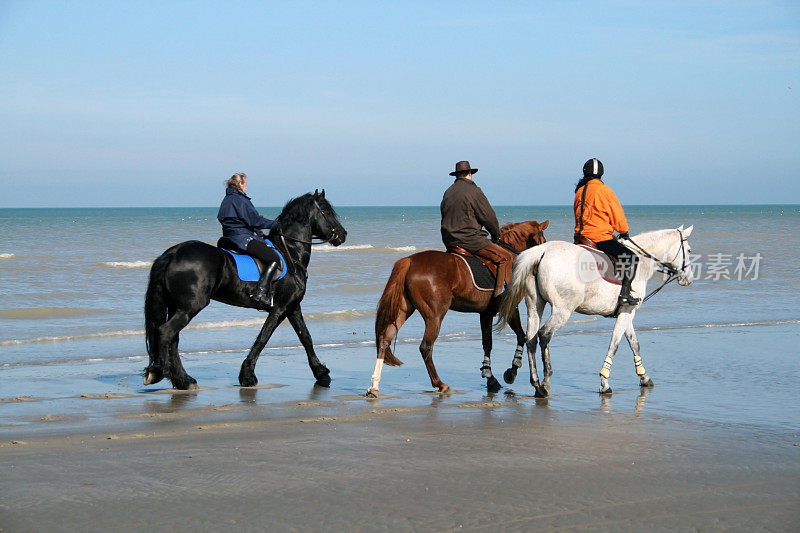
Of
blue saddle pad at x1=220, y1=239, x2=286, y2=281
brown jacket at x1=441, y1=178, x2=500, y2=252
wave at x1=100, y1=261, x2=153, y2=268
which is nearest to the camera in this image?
brown jacket at x1=441, y1=178, x2=500, y2=252

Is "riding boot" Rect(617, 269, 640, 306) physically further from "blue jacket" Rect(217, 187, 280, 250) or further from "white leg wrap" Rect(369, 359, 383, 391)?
"blue jacket" Rect(217, 187, 280, 250)

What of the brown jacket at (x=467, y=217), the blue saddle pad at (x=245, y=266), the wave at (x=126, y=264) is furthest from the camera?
the wave at (x=126, y=264)

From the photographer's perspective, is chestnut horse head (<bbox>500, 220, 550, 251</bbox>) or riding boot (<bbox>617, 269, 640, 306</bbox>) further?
chestnut horse head (<bbox>500, 220, 550, 251</bbox>)

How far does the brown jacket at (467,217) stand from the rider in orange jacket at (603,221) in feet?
3.16

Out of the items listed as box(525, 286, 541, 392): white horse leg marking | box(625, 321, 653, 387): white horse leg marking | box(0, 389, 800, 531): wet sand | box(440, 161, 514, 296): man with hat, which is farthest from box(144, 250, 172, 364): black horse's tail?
box(625, 321, 653, 387): white horse leg marking

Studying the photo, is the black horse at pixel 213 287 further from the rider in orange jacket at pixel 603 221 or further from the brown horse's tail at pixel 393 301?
the rider in orange jacket at pixel 603 221

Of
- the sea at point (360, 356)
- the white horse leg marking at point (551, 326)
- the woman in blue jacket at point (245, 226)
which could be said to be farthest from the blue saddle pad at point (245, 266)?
the white horse leg marking at point (551, 326)

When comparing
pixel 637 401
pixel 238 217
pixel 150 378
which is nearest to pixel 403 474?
pixel 637 401

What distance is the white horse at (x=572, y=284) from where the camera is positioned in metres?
8.48

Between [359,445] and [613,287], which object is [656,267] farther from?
[359,445]

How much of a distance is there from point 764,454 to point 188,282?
5.63m

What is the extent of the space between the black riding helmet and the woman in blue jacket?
11.6ft

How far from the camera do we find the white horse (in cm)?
848

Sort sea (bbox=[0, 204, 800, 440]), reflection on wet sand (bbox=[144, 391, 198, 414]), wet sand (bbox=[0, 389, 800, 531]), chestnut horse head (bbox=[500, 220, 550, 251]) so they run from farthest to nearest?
chestnut horse head (bbox=[500, 220, 550, 251])
sea (bbox=[0, 204, 800, 440])
reflection on wet sand (bbox=[144, 391, 198, 414])
wet sand (bbox=[0, 389, 800, 531])
